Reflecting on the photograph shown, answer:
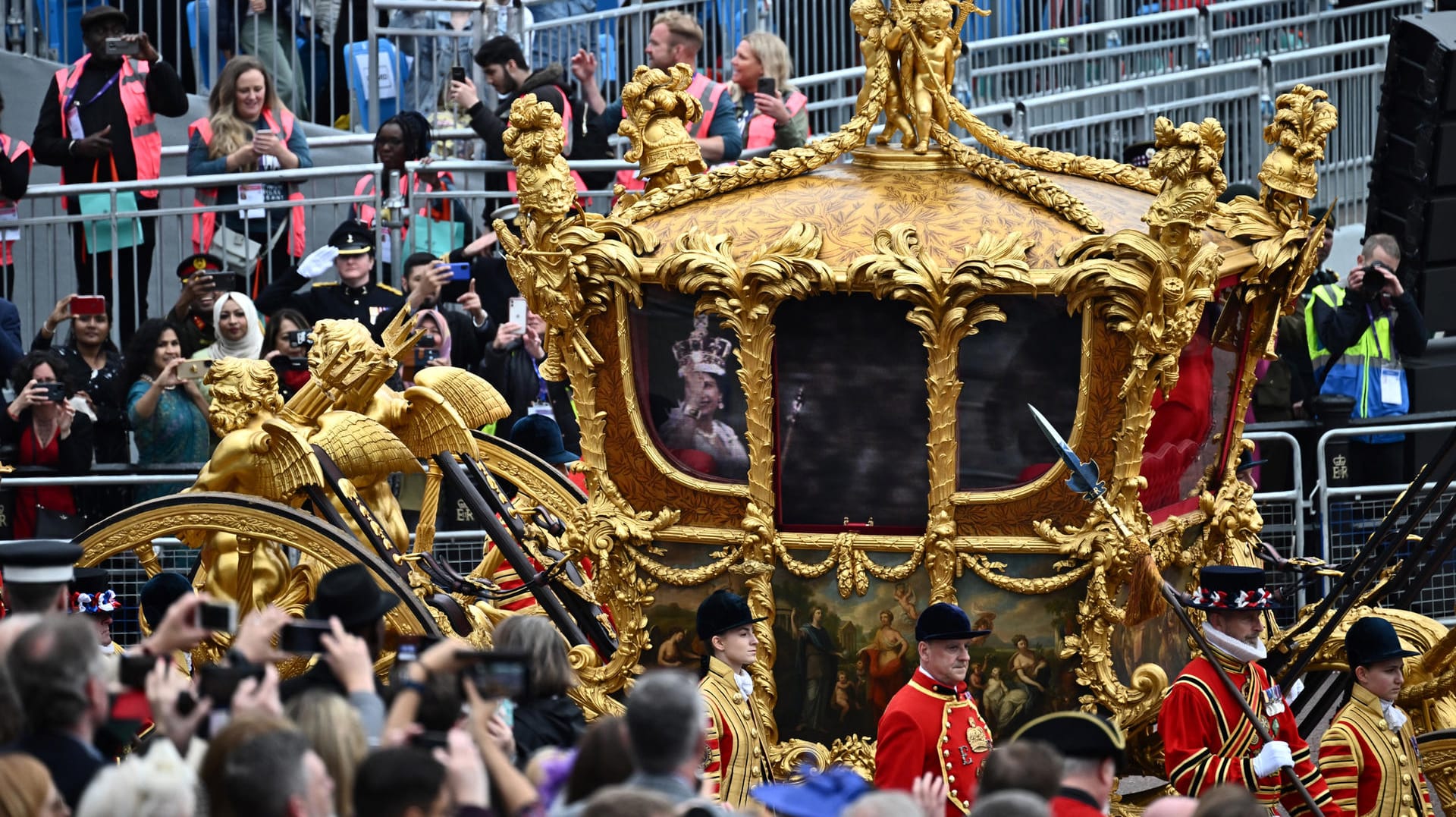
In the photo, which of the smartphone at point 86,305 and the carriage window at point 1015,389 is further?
the smartphone at point 86,305

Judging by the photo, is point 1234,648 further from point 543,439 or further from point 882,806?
Answer: point 882,806

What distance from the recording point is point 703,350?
11.0m

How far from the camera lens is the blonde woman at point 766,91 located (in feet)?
51.3

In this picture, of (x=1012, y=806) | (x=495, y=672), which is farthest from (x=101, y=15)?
(x=1012, y=806)

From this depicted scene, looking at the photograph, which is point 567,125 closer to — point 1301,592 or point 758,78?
point 758,78

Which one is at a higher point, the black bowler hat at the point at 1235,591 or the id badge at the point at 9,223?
the id badge at the point at 9,223

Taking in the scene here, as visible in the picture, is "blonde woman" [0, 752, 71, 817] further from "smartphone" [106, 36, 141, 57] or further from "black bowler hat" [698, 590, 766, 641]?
"smartphone" [106, 36, 141, 57]

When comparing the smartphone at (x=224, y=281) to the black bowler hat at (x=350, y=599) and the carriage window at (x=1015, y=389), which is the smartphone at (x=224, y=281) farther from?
the black bowler hat at (x=350, y=599)

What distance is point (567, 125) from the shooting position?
15.9 metres

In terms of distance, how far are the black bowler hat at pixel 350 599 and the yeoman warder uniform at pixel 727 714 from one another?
2.02 metres

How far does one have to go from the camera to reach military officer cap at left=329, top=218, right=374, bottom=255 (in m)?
14.6

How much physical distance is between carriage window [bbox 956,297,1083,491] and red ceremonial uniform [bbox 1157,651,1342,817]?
3.52 ft

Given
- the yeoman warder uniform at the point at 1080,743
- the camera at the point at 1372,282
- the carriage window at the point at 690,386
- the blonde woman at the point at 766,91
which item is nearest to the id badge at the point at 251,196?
the blonde woman at the point at 766,91

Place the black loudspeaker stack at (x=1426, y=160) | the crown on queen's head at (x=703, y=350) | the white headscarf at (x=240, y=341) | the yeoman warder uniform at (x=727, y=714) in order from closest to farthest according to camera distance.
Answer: the yeoman warder uniform at (x=727, y=714), the crown on queen's head at (x=703, y=350), the white headscarf at (x=240, y=341), the black loudspeaker stack at (x=1426, y=160)
